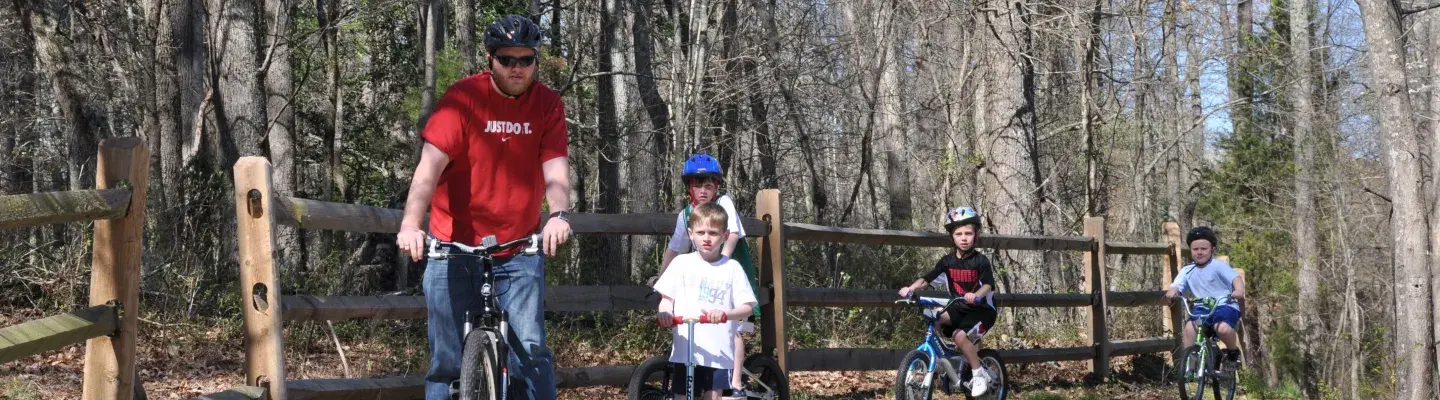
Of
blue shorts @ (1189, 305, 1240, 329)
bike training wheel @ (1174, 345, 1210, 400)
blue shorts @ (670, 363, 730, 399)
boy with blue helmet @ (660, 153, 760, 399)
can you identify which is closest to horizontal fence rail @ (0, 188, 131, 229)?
blue shorts @ (670, 363, 730, 399)

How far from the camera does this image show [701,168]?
676cm

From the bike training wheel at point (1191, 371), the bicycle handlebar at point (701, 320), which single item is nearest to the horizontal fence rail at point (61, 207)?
the bicycle handlebar at point (701, 320)

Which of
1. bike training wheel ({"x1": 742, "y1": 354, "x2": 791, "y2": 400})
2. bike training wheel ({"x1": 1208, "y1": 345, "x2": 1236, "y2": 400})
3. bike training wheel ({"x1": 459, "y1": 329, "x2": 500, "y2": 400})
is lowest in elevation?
bike training wheel ({"x1": 1208, "y1": 345, "x2": 1236, "y2": 400})

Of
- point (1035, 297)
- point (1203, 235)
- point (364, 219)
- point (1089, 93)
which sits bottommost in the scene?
point (1035, 297)

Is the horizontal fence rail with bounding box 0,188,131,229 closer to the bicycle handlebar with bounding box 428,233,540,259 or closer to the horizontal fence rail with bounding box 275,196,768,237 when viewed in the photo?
the horizontal fence rail with bounding box 275,196,768,237

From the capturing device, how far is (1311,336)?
26062 mm

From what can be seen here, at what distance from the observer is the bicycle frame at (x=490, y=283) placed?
4336 millimetres

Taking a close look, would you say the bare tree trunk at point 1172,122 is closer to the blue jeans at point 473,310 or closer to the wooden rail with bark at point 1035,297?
the wooden rail with bark at point 1035,297

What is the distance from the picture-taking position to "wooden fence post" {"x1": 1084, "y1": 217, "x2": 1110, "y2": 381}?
36.7 ft

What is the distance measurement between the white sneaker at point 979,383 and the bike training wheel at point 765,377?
1.48 meters

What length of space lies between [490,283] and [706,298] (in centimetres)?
172

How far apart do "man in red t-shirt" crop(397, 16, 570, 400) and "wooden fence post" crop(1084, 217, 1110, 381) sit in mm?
7572

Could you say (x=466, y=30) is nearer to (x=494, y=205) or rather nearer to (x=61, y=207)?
(x=494, y=205)

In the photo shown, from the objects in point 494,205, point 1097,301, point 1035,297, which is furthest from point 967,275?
point 494,205
